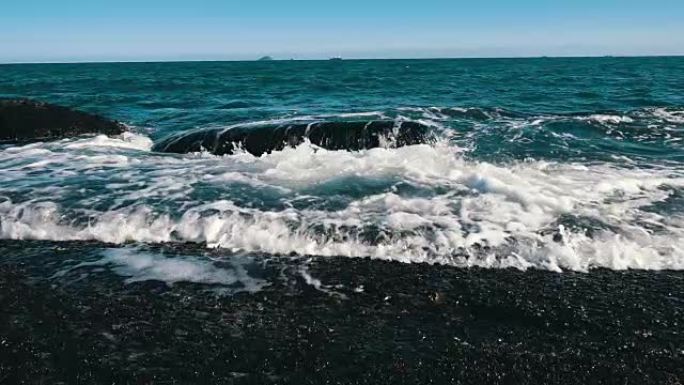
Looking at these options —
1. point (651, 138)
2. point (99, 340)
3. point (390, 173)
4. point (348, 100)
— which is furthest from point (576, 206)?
point (348, 100)

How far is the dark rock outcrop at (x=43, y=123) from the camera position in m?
13.8

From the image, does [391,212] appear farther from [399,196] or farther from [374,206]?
→ [399,196]

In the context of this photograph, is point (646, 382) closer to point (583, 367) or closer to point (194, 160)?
point (583, 367)

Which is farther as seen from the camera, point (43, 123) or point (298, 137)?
point (43, 123)

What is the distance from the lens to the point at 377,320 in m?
4.24

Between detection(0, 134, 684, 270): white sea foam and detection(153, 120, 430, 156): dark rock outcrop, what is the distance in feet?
6.60

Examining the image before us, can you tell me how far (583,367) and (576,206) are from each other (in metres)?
3.88

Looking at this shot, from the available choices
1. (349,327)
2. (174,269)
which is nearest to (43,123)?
(174,269)

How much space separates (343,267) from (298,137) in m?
7.36

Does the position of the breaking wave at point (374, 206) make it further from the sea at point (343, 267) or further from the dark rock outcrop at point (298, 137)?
the dark rock outcrop at point (298, 137)

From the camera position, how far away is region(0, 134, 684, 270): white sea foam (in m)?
5.73

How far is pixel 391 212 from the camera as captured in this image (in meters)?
6.88

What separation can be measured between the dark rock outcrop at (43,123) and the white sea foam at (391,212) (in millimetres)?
4077

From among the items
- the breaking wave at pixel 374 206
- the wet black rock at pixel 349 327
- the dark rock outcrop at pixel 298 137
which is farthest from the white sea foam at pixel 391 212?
the dark rock outcrop at pixel 298 137
